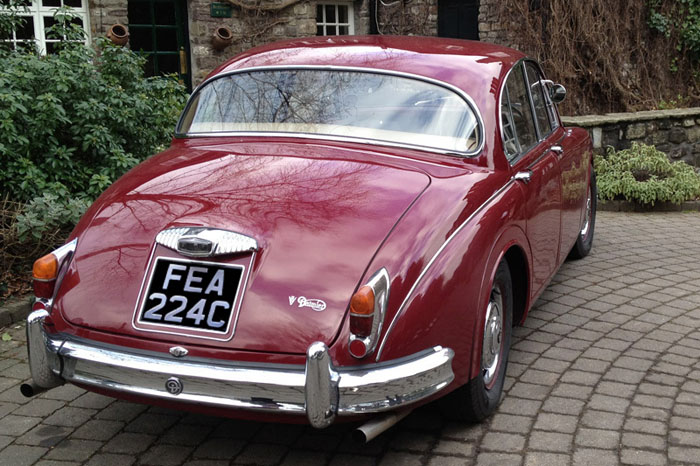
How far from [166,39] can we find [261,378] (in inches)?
458

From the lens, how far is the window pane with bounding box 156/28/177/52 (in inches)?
522

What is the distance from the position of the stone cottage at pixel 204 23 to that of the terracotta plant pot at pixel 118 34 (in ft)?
0.05

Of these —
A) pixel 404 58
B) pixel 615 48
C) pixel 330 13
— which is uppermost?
pixel 330 13

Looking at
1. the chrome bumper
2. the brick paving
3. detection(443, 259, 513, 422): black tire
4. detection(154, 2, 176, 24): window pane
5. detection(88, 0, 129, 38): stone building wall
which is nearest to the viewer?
the chrome bumper

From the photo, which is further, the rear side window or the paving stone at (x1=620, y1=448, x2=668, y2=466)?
the rear side window

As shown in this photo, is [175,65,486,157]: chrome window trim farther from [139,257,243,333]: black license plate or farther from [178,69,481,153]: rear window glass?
[139,257,243,333]: black license plate

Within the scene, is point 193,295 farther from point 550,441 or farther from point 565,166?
point 565,166

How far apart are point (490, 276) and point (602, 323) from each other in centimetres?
187

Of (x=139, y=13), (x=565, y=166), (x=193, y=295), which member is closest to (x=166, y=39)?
(x=139, y=13)

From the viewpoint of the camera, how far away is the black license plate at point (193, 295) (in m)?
2.86

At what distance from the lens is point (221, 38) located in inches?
512

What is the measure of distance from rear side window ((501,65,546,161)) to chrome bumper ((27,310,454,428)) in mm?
1493

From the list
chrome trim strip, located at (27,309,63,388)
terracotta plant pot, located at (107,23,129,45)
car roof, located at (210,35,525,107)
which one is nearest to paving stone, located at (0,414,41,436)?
chrome trim strip, located at (27,309,63,388)

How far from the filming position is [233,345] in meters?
2.79
